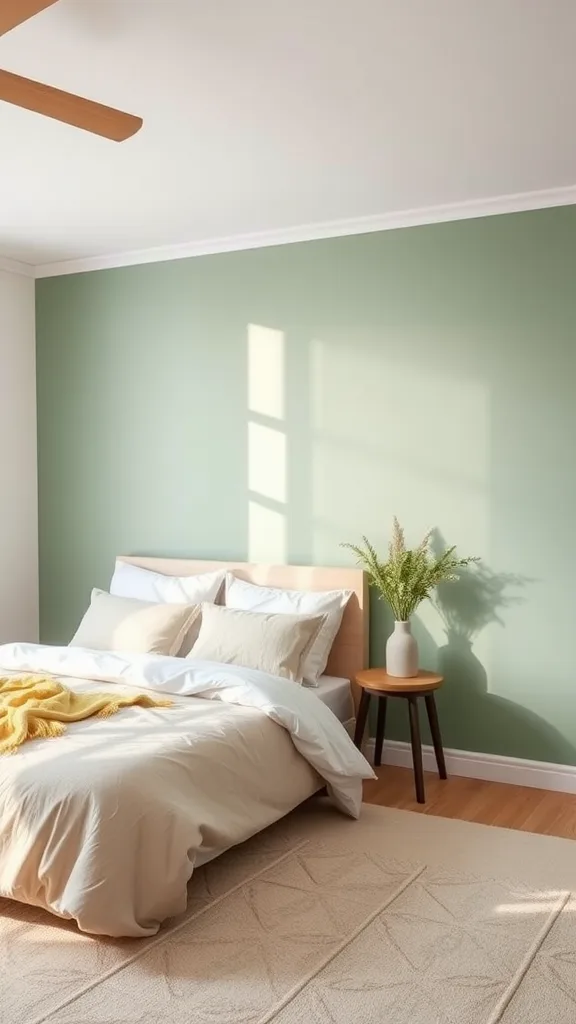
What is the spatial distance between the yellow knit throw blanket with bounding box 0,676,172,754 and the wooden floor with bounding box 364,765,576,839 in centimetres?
112

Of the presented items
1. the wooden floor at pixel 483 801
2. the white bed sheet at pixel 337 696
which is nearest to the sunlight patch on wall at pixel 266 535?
the white bed sheet at pixel 337 696

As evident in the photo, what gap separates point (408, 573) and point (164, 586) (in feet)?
4.26

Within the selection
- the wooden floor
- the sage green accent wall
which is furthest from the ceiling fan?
the wooden floor

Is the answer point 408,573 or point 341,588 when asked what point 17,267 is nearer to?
point 341,588

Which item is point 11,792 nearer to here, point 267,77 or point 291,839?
point 291,839

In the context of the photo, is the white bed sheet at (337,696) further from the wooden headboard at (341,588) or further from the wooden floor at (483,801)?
the wooden floor at (483,801)

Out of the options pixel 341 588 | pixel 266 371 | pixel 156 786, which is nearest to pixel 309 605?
pixel 341 588

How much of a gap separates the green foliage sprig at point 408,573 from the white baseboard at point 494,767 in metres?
0.68

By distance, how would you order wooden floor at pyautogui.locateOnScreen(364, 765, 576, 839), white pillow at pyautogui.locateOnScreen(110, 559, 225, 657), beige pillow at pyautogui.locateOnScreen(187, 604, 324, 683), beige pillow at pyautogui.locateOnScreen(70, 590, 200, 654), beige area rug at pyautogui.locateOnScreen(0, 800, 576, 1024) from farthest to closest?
1. white pillow at pyautogui.locateOnScreen(110, 559, 225, 657)
2. beige pillow at pyautogui.locateOnScreen(70, 590, 200, 654)
3. beige pillow at pyautogui.locateOnScreen(187, 604, 324, 683)
4. wooden floor at pyautogui.locateOnScreen(364, 765, 576, 839)
5. beige area rug at pyautogui.locateOnScreen(0, 800, 576, 1024)

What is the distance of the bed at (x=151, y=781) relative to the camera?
282 centimetres

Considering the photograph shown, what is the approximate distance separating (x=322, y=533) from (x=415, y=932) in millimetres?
2208

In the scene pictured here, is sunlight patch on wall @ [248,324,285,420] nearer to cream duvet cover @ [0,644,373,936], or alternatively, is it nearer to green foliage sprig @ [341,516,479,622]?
green foliage sprig @ [341,516,479,622]

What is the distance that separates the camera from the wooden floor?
12.6ft

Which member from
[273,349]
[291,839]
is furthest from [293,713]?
[273,349]
